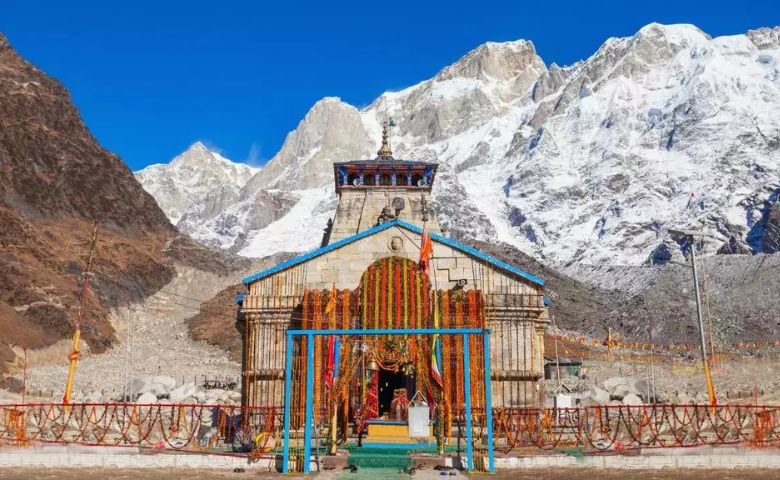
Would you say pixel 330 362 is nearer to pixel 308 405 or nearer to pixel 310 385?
pixel 310 385

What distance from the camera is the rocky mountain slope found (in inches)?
3381

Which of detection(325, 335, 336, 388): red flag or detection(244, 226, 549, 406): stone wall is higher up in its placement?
detection(244, 226, 549, 406): stone wall

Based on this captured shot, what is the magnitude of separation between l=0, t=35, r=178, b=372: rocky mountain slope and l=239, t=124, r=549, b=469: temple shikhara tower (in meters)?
48.2

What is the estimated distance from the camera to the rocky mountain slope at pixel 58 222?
85875 millimetres

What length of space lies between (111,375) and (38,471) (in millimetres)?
51455

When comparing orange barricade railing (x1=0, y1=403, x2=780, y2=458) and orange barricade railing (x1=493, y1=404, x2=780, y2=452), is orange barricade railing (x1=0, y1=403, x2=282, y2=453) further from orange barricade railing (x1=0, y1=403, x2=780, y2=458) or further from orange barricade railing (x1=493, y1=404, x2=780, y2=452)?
orange barricade railing (x1=493, y1=404, x2=780, y2=452)

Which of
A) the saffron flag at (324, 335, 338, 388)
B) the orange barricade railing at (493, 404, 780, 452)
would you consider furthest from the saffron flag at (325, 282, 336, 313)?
the orange barricade railing at (493, 404, 780, 452)

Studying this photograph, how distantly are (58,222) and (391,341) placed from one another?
98897 millimetres

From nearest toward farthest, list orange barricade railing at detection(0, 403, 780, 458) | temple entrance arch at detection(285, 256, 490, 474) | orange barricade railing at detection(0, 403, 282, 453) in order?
temple entrance arch at detection(285, 256, 490, 474), orange barricade railing at detection(0, 403, 780, 458), orange barricade railing at detection(0, 403, 282, 453)

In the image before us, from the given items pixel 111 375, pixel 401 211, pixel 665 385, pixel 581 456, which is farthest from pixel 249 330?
pixel 111 375

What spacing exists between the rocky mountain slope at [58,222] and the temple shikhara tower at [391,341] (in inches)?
1899

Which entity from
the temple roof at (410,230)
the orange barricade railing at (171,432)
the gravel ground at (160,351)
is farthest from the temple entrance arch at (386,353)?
the gravel ground at (160,351)

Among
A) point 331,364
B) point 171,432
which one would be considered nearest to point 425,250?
point 331,364

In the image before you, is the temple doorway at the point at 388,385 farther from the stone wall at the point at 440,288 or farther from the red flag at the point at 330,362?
the red flag at the point at 330,362
